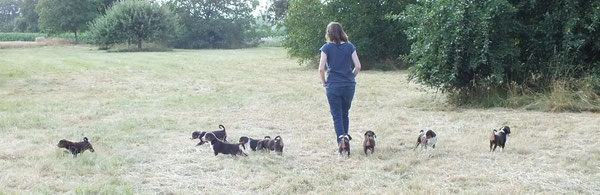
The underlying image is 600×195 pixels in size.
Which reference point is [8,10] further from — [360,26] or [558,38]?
[558,38]

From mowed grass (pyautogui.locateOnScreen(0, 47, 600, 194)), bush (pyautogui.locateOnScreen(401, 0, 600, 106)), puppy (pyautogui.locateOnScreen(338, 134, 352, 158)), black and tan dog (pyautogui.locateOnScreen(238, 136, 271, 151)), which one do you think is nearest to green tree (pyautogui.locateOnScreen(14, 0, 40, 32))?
mowed grass (pyautogui.locateOnScreen(0, 47, 600, 194))

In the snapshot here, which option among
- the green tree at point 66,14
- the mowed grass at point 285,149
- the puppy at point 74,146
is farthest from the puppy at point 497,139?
the green tree at point 66,14

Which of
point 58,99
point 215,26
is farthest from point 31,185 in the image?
point 215,26

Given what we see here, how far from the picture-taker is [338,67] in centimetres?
634

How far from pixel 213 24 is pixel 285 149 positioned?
165 feet

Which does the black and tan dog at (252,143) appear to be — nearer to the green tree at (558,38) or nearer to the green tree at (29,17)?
the green tree at (558,38)

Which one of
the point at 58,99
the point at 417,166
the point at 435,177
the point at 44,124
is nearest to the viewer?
the point at 435,177

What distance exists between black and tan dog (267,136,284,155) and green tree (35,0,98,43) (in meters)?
56.2

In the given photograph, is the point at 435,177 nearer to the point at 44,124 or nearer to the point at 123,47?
the point at 44,124

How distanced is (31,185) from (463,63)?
8.05 m

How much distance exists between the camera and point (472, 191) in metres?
4.81

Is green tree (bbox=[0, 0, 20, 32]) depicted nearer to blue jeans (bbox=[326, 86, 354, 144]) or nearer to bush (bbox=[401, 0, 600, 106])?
bush (bbox=[401, 0, 600, 106])

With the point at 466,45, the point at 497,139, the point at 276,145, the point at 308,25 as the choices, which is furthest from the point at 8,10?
the point at 497,139

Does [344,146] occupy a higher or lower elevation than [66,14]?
lower
